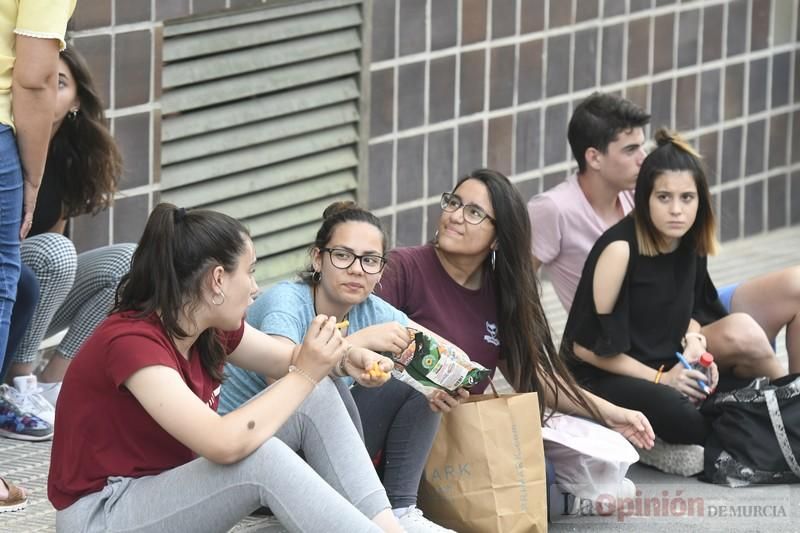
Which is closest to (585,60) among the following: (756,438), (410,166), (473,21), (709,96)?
(473,21)

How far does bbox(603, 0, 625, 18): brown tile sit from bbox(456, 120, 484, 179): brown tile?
0.92 metres

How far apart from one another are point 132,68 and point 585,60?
2.51m

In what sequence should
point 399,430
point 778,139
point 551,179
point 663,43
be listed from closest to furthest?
point 399,430
point 551,179
point 663,43
point 778,139

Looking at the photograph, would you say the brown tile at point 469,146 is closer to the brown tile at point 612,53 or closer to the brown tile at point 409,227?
the brown tile at point 409,227

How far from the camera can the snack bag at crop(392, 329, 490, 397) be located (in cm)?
408

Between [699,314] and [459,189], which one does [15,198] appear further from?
[699,314]

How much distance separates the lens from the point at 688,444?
5.09 metres

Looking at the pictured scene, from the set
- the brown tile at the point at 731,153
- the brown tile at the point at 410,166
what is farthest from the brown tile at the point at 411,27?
the brown tile at the point at 731,153

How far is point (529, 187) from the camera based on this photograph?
23.6ft

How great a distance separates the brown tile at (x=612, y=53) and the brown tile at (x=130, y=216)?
101 inches

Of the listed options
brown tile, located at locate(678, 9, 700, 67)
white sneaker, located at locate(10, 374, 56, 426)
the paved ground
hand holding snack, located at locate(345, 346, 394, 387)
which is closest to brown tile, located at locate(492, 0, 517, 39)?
brown tile, located at locate(678, 9, 700, 67)

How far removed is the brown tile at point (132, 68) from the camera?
216 inches

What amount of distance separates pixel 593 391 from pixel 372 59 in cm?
195

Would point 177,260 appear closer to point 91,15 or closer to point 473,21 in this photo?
point 91,15
